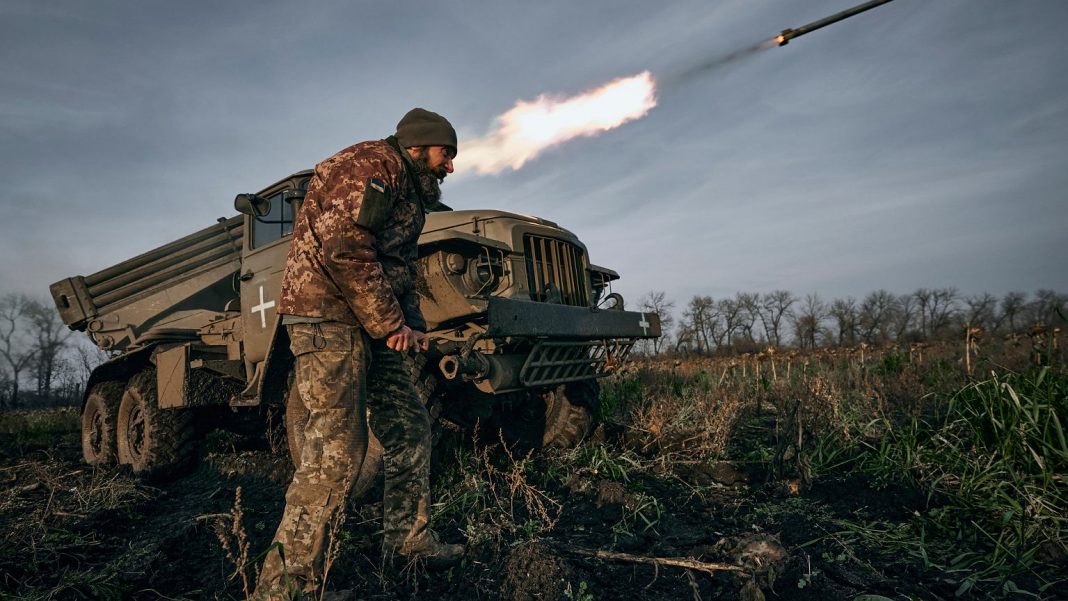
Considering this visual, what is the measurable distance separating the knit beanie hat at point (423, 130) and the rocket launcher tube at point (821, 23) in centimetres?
418

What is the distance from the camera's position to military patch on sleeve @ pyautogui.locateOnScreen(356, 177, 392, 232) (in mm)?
2611

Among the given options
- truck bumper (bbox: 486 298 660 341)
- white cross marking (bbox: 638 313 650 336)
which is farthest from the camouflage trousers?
white cross marking (bbox: 638 313 650 336)

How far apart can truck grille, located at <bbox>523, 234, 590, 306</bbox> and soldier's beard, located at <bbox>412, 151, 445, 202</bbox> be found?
1849 mm

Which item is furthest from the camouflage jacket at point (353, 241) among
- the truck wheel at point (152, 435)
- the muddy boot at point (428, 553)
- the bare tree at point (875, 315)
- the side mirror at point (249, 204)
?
the bare tree at point (875, 315)

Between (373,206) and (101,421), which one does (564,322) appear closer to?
(373,206)

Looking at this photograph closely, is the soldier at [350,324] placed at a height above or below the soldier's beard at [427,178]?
below

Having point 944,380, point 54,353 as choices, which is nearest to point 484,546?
point 944,380

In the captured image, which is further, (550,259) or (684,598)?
(550,259)

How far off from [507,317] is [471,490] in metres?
1.12

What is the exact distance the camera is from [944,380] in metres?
6.26

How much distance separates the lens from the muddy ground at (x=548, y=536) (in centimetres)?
258

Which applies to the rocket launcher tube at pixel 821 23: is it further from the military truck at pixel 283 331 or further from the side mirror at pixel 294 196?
the side mirror at pixel 294 196

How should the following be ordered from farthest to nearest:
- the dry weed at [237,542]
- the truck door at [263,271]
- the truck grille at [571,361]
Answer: the truck door at [263,271], the truck grille at [571,361], the dry weed at [237,542]

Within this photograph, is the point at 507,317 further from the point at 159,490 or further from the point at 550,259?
the point at 159,490
